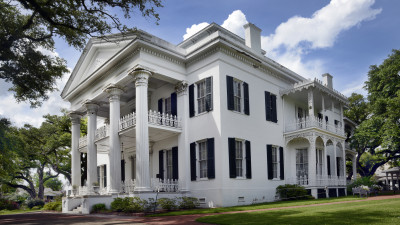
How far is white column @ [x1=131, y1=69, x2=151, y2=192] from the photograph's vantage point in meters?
17.0

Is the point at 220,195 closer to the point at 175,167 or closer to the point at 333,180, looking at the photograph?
the point at 175,167

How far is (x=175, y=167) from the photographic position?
19484 millimetres

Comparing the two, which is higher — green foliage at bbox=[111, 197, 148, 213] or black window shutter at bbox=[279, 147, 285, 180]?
black window shutter at bbox=[279, 147, 285, 180]

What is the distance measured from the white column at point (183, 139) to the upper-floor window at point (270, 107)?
5057 mm

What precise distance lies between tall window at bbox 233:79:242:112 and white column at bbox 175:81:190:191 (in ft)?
8.87

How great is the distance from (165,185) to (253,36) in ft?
35.3

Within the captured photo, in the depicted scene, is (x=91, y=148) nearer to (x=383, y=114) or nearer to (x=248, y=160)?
(x=248, y=160)

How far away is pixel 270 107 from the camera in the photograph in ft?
70.8

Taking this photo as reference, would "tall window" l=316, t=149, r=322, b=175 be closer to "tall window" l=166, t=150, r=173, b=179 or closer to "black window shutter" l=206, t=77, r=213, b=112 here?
"black window shutter" l=206, t=77, r=213, b=112

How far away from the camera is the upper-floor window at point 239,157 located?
1794 centimetres

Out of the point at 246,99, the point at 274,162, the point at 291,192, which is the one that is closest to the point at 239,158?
the point at 246,99

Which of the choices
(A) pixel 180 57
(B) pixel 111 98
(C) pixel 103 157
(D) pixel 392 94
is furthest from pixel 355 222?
(D) pixel 392 94

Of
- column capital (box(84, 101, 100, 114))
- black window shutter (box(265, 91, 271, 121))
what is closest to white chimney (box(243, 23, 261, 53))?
black window shutter (box(265, 91, 271, 121))

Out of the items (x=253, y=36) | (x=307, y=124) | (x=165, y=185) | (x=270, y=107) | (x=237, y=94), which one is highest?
(x=253, y=36)
